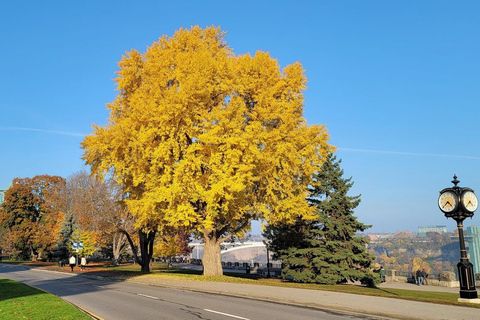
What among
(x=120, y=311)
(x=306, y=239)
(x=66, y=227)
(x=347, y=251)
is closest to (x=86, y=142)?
(x=120, y=311)

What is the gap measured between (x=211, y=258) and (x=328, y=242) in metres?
8.17

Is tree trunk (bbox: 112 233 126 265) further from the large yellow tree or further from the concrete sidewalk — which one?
the concrete sidewalk

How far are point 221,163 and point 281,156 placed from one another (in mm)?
3303

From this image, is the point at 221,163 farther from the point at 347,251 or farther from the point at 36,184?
the point at 36,184

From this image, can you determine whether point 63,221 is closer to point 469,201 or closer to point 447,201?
point 447,201

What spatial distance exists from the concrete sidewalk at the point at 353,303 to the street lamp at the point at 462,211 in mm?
1272

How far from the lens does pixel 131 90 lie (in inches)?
995

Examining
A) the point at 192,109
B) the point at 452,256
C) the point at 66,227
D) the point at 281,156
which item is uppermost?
the point at 192,109

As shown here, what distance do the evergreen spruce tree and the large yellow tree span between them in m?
4.84

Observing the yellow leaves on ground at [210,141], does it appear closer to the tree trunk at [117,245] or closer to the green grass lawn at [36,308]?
the green grass lawn at [36,308]

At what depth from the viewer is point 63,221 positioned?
169 ft

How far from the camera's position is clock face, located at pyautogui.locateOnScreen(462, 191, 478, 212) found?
12.5 metres

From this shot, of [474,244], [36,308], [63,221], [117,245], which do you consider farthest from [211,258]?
[474,244]

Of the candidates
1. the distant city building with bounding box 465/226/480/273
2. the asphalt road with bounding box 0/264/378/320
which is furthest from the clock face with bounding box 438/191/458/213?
the distant city building with bounding box 465/226/480/273
